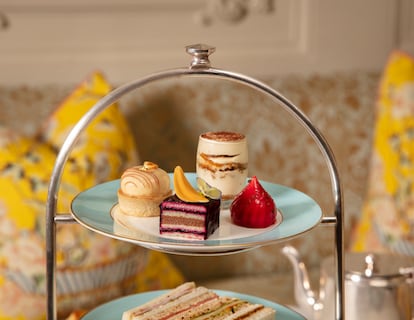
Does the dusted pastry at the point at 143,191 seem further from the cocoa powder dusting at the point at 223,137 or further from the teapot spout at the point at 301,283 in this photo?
the teapot spout at the point at 301,283

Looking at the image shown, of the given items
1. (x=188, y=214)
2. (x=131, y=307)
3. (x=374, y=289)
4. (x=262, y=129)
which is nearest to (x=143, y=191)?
(x=188, y=214)

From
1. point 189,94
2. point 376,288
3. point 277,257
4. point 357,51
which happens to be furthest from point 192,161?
point 376,288

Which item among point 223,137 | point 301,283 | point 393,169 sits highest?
point 223,137

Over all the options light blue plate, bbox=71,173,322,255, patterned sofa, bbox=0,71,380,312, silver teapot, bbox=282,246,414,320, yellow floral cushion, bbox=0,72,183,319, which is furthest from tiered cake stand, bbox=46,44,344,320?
patterned sofa, bbox=0,71,380,312

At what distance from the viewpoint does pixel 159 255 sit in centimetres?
158

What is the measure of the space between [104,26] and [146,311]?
959 mm

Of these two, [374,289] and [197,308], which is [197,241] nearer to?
[197,308]

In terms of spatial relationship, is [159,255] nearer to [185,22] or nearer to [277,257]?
[277,257]

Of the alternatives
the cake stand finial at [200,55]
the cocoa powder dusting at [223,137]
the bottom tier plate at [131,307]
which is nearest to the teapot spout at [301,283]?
the bottom tier plate at [131,307]

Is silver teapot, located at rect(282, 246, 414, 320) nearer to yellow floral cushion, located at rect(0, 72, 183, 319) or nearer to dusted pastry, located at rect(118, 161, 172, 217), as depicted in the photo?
dusted pastry, located at rect(118, 161, 172, 217)

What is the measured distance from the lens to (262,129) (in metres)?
1.72

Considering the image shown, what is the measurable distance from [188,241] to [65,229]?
0.70m

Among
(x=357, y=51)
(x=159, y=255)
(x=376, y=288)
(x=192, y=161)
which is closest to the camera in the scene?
(x=376, y=288)

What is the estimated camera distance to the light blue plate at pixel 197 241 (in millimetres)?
759
